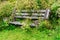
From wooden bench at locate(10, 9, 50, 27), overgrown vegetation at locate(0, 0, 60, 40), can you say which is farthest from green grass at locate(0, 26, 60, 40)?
Result: wooden bench at locate(10, 9, 50, 27)

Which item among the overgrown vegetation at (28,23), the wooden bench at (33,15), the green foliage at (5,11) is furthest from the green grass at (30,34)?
the green foliage at (5,11)

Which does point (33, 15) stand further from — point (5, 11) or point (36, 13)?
point (5, 11)

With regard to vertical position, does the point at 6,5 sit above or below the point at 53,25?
above

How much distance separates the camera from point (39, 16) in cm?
774

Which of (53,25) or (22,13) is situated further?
(22,13)

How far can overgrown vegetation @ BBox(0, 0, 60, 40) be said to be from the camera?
7.01 metres

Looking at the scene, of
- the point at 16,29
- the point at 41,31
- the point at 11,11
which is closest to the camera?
the point at 41,31

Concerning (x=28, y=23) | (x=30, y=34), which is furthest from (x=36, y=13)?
(x=30, y=34)

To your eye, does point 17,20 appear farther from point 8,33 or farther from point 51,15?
point 51,15

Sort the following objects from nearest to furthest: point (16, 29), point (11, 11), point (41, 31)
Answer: point (41, 31) → point (16, 29) → point (11, 11)

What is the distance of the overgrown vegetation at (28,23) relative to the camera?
701cm

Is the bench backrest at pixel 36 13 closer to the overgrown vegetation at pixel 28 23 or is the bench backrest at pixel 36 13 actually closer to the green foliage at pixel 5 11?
the overgrown vegetation at pixel 28 23

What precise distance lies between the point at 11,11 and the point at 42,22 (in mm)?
1724

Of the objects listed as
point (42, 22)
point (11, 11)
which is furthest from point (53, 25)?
point (11, 11)
